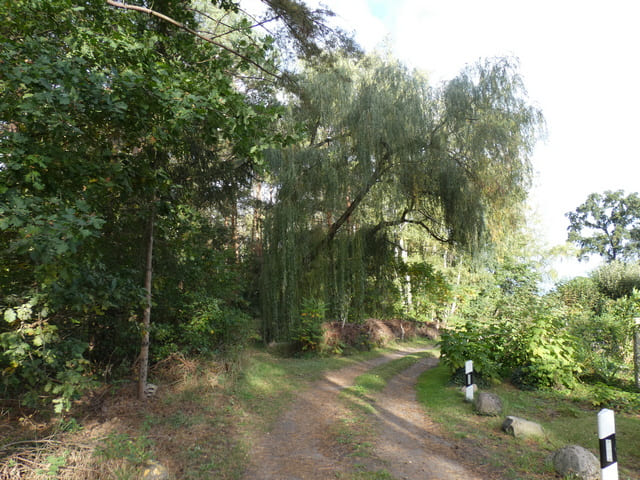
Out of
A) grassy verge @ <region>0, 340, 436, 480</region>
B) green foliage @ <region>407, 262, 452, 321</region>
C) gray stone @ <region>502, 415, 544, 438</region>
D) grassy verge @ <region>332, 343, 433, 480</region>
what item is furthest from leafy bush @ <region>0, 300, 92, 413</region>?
green foliage @ <region>407, 262, 452, 321</region>

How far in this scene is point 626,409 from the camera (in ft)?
20.9

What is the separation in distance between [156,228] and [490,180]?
343 inches

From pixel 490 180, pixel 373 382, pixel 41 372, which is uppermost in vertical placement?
pixel 490 180

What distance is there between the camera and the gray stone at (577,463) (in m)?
4.07

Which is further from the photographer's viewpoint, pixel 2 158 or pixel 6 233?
pixel 6 233

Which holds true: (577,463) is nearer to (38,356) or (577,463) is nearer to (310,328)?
(38,356)

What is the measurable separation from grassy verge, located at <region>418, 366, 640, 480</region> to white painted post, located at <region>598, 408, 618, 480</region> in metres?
0.73

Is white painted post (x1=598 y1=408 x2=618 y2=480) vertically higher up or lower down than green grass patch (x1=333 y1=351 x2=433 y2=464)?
higher up

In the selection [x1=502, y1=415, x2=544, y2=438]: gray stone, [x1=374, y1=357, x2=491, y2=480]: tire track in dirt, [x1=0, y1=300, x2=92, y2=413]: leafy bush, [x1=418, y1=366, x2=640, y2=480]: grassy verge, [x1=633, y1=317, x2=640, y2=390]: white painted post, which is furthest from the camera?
[x1=633, y1=317, x2=640, y2=390]: white painted post

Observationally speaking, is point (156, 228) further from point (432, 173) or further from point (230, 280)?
point (432, 173)

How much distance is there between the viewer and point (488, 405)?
626cm

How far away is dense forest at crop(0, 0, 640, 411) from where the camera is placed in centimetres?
363

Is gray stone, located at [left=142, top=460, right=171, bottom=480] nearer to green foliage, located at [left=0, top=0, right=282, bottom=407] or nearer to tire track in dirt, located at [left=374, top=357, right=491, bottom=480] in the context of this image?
green foliage, located at [left=0, top=0, right=282, bottom=407]

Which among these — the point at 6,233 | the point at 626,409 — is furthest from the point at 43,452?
the point at 626,409
